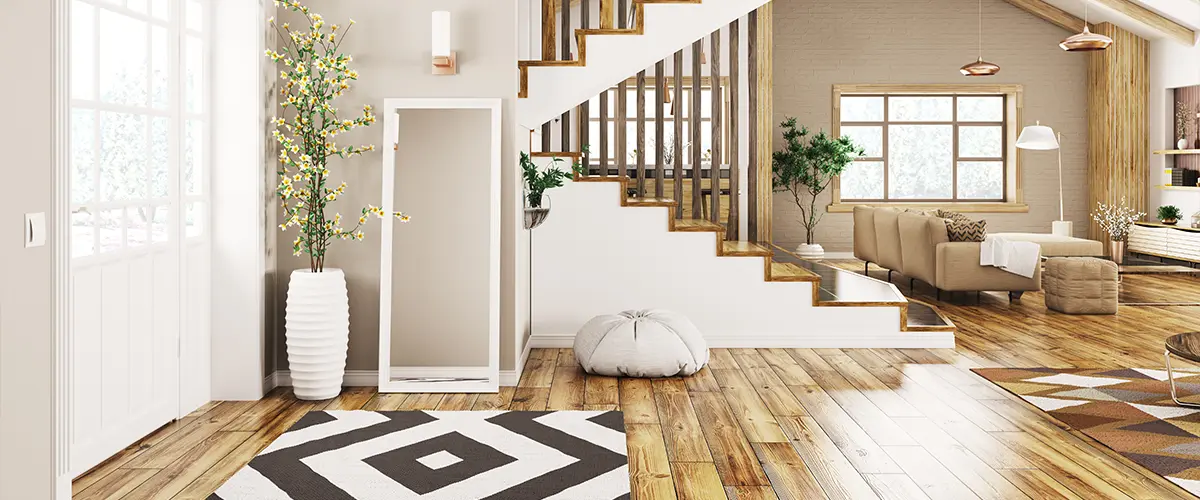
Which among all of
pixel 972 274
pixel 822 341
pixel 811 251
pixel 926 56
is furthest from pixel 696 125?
pixel 926 56

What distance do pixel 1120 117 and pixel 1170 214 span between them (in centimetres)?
138

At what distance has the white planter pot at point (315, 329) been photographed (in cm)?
423

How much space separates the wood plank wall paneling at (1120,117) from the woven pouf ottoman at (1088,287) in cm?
483

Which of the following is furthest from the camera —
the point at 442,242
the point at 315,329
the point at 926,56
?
the point at 926,56

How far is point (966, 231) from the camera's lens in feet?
24.4

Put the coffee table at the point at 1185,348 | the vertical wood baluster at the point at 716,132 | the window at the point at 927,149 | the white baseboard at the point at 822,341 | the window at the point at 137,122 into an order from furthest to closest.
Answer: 1. the window at the point at 927,149
2. the vertical wood baluster at the point at 716,132
3. the white baseboard at the point at 822,341
4. the coffee table at the point at 1185,348
5. the window at the point at 137,122

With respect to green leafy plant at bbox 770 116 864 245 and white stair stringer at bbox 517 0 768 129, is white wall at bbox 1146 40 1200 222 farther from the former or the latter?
white stair stringer at bbox 517 0 768 129

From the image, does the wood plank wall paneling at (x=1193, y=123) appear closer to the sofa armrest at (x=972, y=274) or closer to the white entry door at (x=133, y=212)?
the sofa armrest at (x=972, y=274)

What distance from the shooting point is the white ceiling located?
9695mm

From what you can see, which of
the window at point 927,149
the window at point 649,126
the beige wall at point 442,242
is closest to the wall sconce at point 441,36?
the beige wall at point 442,242

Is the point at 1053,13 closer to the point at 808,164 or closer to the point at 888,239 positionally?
the point at 808,164

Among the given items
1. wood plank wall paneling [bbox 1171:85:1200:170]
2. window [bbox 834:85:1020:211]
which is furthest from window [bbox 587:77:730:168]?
wood plank wall paneling [bbox 1171:85:1200:170]

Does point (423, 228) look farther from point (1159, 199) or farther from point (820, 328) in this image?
point (1159, 199)

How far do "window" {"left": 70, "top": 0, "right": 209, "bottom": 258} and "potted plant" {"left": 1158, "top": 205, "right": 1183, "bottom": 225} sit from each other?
10241mm
